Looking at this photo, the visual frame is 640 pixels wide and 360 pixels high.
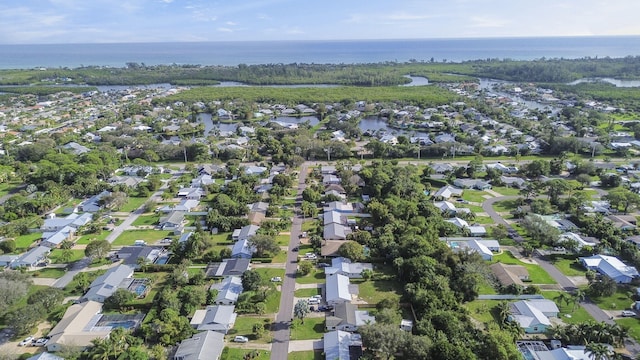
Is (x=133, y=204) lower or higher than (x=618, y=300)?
higher

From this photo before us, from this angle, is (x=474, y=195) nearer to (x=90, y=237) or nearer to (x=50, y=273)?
(x=90, y=237)

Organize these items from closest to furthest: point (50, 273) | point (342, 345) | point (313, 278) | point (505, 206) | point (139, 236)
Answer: point (342, 345)
point (313, 278)
point (50, 273)
point (139, 236)
point (505, 206)

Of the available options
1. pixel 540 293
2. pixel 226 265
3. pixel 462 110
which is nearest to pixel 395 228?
pixel 540 293

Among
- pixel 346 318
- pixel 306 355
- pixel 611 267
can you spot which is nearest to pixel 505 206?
pixel 611 267

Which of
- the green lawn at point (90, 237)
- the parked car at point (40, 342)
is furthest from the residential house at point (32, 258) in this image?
the parked car at point (40, 342)

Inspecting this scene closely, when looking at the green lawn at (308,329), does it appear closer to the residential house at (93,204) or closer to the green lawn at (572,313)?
the green lawn at (572,313)

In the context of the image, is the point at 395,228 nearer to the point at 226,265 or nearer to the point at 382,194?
the point at 382,194

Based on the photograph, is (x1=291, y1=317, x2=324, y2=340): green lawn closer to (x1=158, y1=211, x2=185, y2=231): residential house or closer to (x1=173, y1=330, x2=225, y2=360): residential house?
(x1=173, y1=330, x2=225, y2=360): residential house
